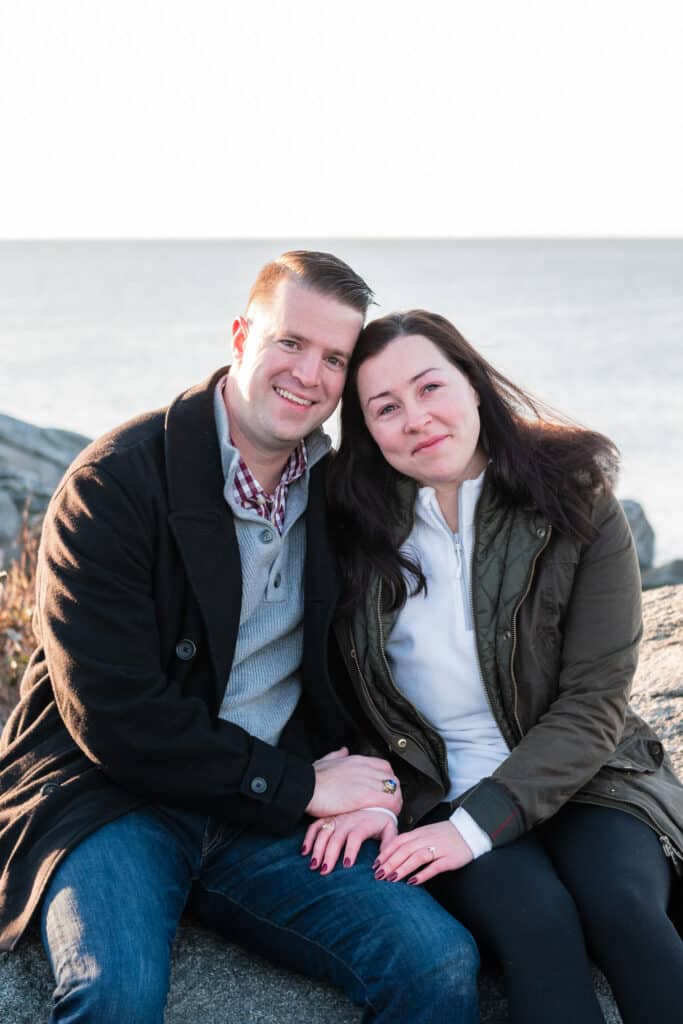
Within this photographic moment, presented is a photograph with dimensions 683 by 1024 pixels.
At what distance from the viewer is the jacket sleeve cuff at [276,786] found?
3.11m

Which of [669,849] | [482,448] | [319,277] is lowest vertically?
[669,849]

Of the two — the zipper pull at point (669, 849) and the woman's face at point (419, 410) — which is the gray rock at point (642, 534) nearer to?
the woman's face at point (419, 410)

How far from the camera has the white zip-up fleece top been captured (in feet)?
11.0

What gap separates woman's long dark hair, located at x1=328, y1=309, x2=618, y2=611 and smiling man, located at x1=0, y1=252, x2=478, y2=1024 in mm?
99

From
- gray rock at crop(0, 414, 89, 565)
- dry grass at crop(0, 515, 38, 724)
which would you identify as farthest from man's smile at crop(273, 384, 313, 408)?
gray rock at crop(0, 414, 89, 565)

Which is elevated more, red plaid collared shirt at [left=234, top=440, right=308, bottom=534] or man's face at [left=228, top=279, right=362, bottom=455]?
man's face at [left=228, top=279, right=362, bottom=455]

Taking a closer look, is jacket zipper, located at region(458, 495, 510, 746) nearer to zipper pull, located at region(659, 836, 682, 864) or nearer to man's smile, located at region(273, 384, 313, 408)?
zipper pull, located at region(659, 836, 682, 864)

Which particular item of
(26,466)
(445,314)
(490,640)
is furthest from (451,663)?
(445,314)

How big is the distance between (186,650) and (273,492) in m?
0.56

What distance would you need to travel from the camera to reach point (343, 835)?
3164 mm

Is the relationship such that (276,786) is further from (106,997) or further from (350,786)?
(106,997)

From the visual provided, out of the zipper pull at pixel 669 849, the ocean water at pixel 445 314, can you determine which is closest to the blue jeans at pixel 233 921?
the zipper pull at pixel 669 849

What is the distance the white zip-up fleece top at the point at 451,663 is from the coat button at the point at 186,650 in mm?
588

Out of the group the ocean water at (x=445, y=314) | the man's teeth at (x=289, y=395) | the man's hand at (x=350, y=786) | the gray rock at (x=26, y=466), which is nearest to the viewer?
the man's hand at (x=350, y=786)
